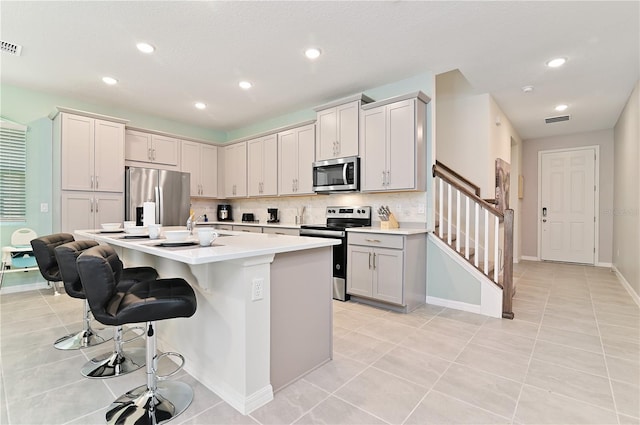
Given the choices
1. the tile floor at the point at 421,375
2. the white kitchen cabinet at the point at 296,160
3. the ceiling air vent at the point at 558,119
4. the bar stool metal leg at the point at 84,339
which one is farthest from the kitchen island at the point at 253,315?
the ceiling air vent at the point at 558,119

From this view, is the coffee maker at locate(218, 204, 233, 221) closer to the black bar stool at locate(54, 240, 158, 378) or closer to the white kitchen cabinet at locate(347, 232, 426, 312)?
the white kitchen cabinet at locate(347, 232, 426, 312)

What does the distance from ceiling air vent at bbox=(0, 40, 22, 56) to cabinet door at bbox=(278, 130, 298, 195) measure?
320 centimetres

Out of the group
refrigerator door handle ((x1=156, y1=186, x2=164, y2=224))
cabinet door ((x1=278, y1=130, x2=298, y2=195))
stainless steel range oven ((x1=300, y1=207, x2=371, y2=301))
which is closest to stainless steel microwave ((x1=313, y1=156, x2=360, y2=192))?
stainless steel range oven ((x1=300, y1=207, x2=371, y2=301))

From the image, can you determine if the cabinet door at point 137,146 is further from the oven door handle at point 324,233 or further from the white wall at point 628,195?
the white wall at point 628,195

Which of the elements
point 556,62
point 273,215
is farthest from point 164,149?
point 556,62

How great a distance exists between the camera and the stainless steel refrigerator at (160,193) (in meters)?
4.78

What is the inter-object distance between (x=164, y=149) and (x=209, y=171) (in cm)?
95

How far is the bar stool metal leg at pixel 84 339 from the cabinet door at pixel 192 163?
3.39 metres

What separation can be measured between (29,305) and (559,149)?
9.42 metres

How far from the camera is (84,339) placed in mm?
2568

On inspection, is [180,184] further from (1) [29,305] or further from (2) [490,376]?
(2) [490,376]

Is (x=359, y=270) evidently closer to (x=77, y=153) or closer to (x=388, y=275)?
(x=388, y=275)

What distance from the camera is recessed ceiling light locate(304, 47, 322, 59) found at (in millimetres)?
3156

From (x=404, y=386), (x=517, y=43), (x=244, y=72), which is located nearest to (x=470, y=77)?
(x=517, y=43)
